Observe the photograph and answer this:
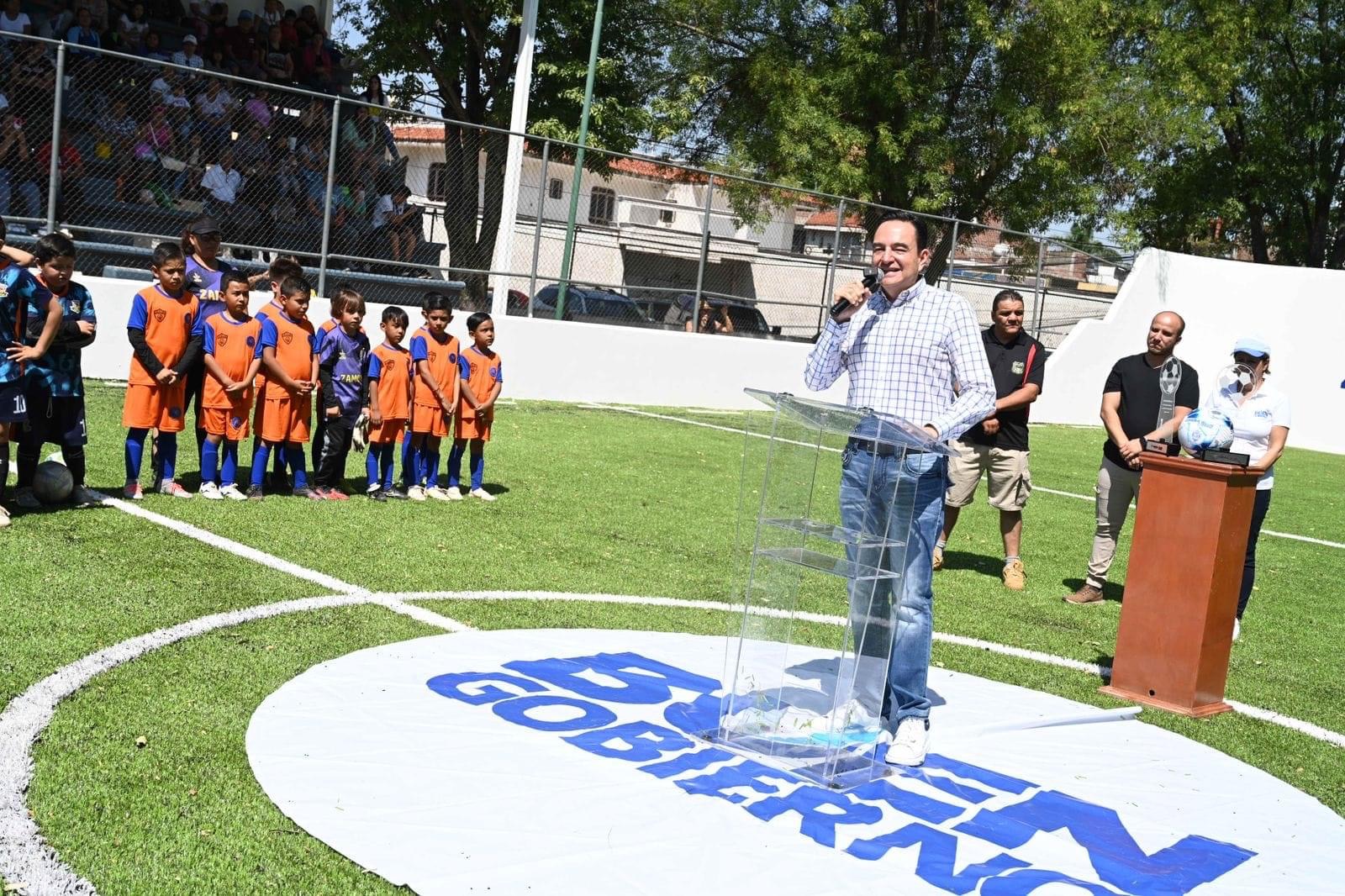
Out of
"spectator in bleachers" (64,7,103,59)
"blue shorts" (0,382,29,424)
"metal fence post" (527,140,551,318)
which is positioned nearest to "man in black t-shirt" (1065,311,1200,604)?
"blue shorts" (0,382,29,424)

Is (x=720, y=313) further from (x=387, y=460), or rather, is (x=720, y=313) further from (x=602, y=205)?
(x=387, y=460)

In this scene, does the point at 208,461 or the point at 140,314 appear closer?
the point at 140,314

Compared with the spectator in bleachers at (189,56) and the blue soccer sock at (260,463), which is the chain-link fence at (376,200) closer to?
the spectator in bleachers at (189,56)

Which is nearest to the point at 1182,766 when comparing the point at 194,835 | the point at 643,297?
the point at 194,835

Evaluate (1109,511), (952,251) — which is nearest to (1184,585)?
(1109,511)

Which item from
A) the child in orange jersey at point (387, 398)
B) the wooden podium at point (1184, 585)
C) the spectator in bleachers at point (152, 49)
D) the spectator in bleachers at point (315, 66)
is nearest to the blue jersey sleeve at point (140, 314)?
the child in orange jersey at point (387, 398)

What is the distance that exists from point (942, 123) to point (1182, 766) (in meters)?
27.2

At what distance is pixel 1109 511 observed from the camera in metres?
9.23

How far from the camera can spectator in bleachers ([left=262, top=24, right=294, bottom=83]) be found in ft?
64.6

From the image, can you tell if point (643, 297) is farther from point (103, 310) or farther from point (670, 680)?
point (670, 680)

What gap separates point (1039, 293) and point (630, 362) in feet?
34.4

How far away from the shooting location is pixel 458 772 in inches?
182

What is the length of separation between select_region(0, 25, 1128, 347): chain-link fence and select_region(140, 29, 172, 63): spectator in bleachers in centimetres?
4

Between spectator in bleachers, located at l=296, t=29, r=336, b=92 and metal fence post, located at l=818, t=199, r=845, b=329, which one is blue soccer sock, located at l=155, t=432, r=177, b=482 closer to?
spectator in bleachers, located at l=296, t=29, r=336, b=92
